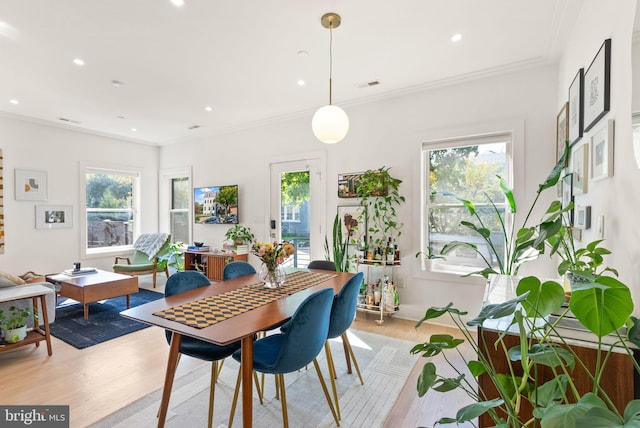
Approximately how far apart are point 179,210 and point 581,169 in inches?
246

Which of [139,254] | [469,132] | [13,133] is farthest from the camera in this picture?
[139,254]

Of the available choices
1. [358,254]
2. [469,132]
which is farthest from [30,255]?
[469,132]

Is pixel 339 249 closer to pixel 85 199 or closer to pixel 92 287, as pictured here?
pixel 92 287

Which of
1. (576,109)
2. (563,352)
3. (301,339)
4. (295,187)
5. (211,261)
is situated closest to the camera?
(563,352)

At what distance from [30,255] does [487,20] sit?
21.4 ft

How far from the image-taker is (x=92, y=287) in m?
3.77

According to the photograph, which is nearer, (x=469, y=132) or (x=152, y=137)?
(x=469, y=132)

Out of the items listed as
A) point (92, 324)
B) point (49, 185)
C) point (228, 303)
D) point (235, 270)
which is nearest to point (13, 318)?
point (92, 324)

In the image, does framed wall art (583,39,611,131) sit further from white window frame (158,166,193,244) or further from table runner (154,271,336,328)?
white window frame (158,166,193,244)

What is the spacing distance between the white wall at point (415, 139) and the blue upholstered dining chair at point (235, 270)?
1.71 m

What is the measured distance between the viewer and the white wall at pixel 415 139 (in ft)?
10.3

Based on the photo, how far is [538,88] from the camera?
123 inches

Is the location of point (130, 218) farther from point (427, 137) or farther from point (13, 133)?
point (427, 137)

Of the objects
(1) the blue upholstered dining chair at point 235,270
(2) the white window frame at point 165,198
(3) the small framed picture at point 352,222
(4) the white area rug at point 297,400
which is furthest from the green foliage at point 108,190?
(4) the white area rug at point 297,400
